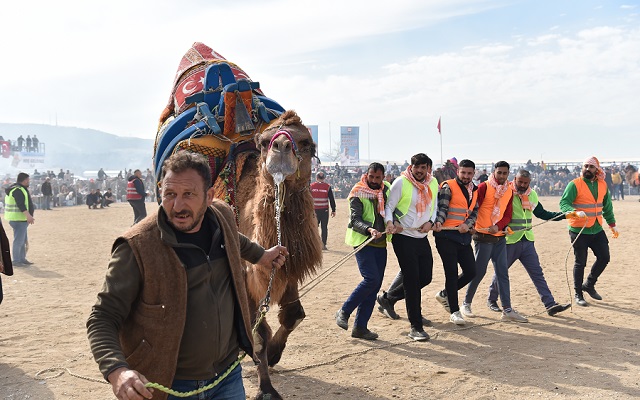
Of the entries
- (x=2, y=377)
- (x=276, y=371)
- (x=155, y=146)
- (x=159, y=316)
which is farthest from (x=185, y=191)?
(x=155, y=146)

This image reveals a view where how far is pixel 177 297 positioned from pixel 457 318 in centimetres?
534

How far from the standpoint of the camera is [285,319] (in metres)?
5.93

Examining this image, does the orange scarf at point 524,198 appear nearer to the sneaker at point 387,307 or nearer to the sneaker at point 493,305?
the sneaker at point 493,305

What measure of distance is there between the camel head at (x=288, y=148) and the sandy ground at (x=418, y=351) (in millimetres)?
1843

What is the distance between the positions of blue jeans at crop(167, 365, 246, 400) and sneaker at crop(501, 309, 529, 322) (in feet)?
17.5

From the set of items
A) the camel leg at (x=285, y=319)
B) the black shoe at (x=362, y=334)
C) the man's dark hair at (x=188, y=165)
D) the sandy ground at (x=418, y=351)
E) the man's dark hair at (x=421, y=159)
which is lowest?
the sandy ground at (x=418, y=351)

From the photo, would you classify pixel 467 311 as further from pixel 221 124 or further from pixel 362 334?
pixel 221 124

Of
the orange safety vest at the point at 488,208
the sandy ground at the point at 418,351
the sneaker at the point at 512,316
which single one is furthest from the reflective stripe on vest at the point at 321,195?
the sneaker at the point at 512,316

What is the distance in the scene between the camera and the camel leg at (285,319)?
19.3 feet

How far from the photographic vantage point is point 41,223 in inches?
1004

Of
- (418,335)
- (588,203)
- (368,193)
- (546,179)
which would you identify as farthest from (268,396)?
(546,179)

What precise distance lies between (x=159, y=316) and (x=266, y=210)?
8.95 feet

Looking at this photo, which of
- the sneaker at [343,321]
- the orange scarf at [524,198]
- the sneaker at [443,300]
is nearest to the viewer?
the sneaker at [343,321]

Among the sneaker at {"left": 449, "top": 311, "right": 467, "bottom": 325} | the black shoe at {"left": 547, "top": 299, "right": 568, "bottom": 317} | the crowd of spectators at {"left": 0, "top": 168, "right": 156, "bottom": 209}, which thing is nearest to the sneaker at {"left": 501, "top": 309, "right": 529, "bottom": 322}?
the black shoe at {"left": 547, "top": 299, "right": 568, "bottom": 317}
